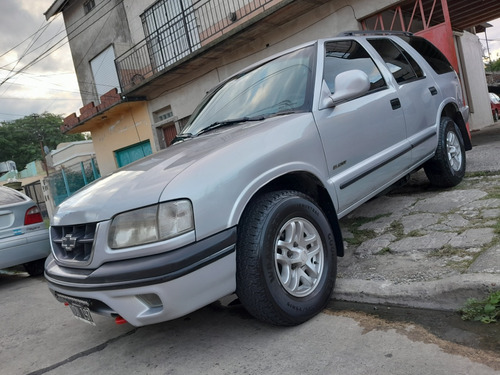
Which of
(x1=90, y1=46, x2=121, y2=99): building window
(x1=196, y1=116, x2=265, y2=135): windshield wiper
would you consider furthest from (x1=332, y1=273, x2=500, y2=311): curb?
(x1=90, y1=46, x2=121, y2=99): building window

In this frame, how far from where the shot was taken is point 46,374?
8.00 ft

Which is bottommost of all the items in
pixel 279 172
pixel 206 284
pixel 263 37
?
pixel 206 284

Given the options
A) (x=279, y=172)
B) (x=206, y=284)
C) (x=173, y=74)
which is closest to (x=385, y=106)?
(x=279, y=172)

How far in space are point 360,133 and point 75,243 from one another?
215 cm

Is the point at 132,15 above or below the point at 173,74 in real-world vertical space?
above

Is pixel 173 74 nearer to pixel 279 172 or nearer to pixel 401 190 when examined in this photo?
pixel 401 190

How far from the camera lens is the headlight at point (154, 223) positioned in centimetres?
202

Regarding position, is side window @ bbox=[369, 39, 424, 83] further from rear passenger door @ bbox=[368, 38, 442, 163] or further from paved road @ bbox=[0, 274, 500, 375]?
paved road @ bbox=[0, 274, 500, 375]

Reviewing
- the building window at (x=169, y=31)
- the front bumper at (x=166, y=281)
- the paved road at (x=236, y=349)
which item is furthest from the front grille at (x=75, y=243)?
the building window at (x=169, y=31)

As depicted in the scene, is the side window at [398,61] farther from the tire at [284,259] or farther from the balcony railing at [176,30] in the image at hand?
the balcony railing at [176,30]

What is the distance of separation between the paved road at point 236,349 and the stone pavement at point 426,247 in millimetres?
283

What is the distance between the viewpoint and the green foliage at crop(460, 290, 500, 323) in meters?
2.08

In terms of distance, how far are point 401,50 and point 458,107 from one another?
3.78 feet

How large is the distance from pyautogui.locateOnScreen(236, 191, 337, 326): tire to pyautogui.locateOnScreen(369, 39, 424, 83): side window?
6.64 ft
